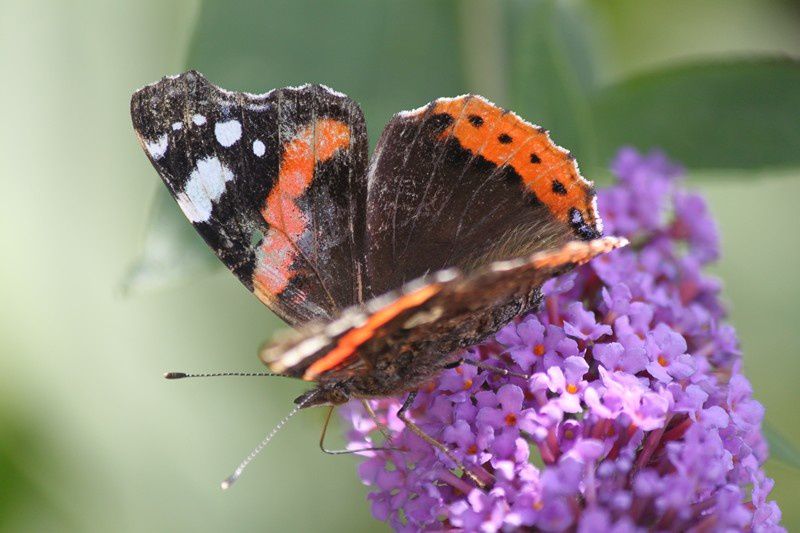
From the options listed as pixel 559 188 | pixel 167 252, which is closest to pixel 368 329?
pixel 559 188

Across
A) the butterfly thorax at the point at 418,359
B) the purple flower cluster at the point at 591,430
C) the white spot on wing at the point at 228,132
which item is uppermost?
the white spot on wing at the point at 228,132

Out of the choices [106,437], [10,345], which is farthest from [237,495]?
[10,345]

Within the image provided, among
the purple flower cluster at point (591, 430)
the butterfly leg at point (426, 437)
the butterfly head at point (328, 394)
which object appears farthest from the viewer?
the butterfly head at point (328, 394)

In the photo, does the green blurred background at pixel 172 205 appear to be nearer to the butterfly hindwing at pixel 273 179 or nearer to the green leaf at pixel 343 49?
the green leaf at pixel 343 49

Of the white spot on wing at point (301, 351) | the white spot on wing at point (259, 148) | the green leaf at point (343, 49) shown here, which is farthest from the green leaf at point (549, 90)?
the white spot on wing at point (301, 351)

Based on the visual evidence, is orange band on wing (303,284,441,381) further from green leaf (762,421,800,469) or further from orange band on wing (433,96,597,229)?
green leaf (762,421,800,469)

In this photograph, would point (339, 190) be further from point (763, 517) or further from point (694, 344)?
→ point (763, 517)

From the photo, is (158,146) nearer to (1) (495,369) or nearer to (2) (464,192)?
(2) (464,192)

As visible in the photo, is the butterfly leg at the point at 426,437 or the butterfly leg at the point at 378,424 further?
the butterfly leg at the point at 378,424
